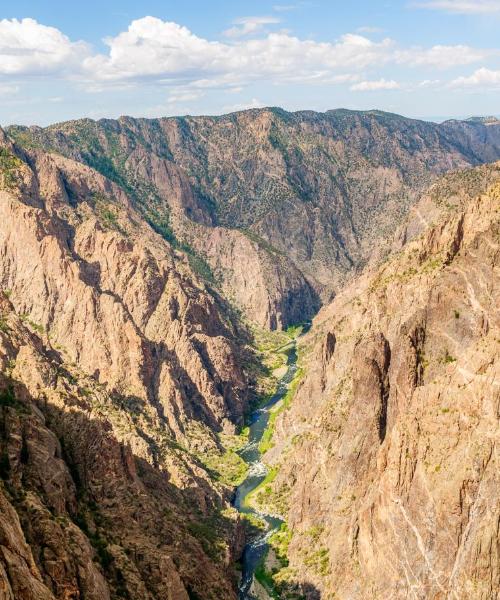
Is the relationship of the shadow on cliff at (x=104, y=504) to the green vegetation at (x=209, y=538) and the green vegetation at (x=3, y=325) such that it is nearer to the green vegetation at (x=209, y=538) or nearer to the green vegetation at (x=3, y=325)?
the green vegetation at (x=209, y=538)

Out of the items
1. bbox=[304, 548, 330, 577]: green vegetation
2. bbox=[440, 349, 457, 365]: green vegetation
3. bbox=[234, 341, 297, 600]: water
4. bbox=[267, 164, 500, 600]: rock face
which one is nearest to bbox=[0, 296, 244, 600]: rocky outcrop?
bbox=[234, 341, 297, 600]: water

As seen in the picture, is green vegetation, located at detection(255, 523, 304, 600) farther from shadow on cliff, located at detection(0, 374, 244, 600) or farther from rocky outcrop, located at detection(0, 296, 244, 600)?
rocky outcrop, located at detection(0, 296, 244, 600)

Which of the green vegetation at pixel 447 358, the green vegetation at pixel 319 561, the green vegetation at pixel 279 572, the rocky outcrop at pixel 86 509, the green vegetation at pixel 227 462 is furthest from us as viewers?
the green vegetation at pixel 227 462

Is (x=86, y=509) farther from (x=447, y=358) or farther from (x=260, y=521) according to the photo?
(x=447, y=358)

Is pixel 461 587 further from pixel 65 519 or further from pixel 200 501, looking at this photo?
pixel 200 501

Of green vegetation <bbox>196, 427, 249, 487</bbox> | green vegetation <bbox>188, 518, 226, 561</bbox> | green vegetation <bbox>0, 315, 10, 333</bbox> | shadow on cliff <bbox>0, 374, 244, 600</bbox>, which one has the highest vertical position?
green vegetation <bbox>0, 315, 10, 333</bbox>

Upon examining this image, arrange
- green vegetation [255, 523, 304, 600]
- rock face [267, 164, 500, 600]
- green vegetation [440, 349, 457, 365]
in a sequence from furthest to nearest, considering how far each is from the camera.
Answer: green vegetation [255, 523, 304, 600] < green vegetation [440, 349, 457, 365] < rock face [267, 164, 500, 600]

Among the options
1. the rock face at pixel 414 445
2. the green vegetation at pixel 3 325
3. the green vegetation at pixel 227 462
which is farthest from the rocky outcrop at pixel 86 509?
the green vegetation at pixel 227 462

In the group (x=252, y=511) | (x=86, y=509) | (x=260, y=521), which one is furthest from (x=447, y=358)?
(x=86, y=509)
